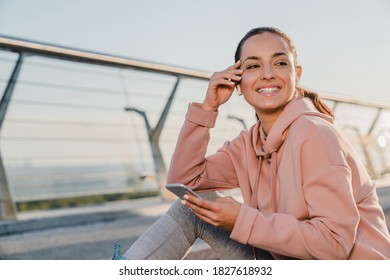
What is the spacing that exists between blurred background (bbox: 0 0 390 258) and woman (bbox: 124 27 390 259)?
0.26 m

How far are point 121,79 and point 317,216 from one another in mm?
2652

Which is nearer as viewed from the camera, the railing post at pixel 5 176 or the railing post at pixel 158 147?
the railing post at pixel 5 176

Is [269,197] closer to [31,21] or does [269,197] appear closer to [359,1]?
[359,1]

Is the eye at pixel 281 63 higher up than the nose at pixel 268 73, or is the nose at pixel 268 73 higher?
the eye at pixel 281 63

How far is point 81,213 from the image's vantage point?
2613 millimetres

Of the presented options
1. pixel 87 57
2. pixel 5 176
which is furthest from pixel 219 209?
pixel 87 57

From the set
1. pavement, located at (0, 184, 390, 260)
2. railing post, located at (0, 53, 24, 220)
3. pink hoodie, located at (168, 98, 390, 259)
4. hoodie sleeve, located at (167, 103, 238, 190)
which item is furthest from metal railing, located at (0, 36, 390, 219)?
pink hoodie, located at (168, 98, 390, 259)

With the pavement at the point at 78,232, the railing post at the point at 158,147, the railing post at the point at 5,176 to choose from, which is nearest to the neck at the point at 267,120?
the pavement at the point at 78,232

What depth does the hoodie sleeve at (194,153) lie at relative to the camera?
137cm

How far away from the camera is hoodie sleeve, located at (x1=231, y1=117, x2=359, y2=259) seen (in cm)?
93

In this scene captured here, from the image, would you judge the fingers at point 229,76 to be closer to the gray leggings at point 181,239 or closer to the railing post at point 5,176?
the gray leggings at point 181,239

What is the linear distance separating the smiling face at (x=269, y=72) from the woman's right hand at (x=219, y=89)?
0.26ft

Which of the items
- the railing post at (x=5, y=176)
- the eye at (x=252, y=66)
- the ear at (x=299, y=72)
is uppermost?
the eye at (x=252, y=66)
